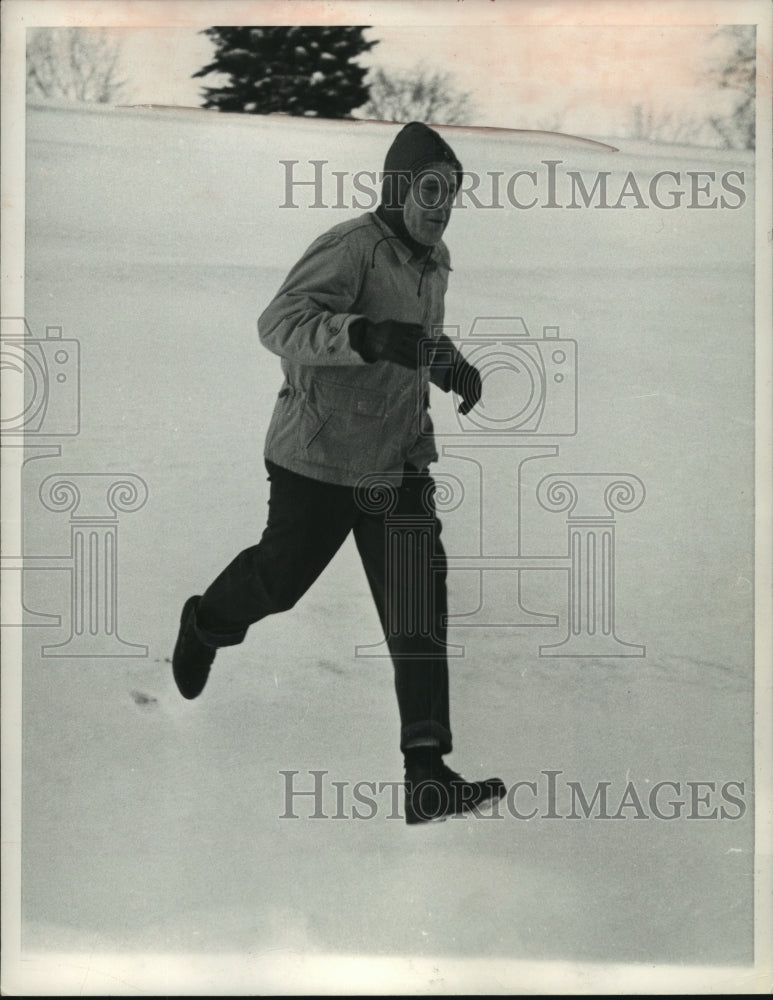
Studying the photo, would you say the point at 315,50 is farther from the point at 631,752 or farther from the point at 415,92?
the point at 631,752

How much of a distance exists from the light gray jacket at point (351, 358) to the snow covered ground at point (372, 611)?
0.05m

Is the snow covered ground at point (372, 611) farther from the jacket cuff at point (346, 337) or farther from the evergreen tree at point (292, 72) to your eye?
the jacket cuff at point (346, 337)

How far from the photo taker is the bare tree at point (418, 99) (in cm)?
241

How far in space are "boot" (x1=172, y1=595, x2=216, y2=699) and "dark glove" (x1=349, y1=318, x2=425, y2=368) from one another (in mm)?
641

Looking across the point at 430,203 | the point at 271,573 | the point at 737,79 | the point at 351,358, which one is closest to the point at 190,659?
the point at 271,573

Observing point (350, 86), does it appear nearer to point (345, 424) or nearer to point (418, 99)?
point (418, 99)

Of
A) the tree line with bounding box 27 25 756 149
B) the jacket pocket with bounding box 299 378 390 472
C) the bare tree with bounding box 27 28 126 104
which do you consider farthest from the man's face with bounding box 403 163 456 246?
the bare tree with bounding box 27 28 126 104

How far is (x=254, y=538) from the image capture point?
2459 mm

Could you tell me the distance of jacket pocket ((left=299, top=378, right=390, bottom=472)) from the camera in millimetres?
2387

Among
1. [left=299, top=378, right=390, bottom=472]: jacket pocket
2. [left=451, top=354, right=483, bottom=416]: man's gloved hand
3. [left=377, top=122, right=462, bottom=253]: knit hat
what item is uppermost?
[left=377, top=122, right=462, bottom=253]: knit hat

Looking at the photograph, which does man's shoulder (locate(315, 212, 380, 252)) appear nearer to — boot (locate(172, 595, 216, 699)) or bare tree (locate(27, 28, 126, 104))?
bare tree (locate(27, 28, 126, 104))

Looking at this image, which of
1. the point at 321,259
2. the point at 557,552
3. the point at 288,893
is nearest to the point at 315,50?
the point at 321,259

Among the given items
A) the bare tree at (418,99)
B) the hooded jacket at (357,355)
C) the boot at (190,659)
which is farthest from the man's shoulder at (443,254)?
the boot at (190,659)

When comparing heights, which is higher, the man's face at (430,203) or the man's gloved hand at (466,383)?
the man's face at (430,203)
